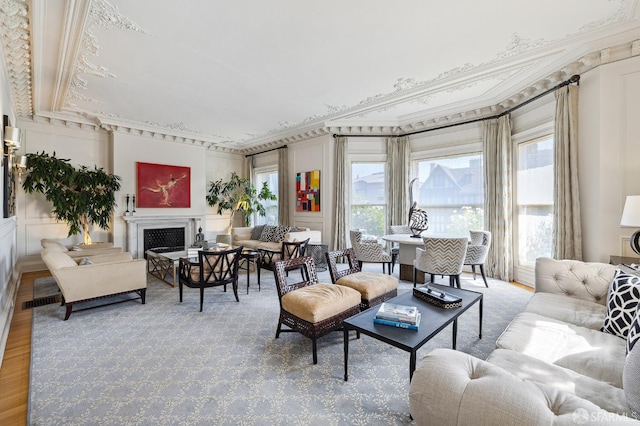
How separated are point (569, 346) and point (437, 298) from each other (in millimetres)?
886

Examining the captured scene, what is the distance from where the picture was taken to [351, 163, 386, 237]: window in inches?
253

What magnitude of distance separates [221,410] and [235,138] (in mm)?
6703

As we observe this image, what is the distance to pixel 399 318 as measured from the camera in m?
2.01

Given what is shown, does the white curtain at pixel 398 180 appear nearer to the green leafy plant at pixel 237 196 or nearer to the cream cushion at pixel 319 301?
the green leafy plant at pixel 237 196

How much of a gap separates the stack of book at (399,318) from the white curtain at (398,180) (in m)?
4.11

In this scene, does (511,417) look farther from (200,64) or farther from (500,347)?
(200,64)

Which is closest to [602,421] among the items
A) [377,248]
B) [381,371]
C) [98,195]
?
[381,371]

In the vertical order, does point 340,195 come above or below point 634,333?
above

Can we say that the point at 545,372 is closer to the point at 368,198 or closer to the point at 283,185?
the point at 368,198

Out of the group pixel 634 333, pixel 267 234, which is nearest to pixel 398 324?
pixel 634 333

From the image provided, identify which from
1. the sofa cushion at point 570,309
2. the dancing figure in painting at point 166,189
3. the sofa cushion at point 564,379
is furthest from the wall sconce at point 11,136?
the sofa cushion at point 570,309

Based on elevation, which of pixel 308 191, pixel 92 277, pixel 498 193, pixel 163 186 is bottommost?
pixel 92 277

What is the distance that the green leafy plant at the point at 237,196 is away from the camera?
7.87 metres

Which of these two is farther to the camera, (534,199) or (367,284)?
(534,199)
